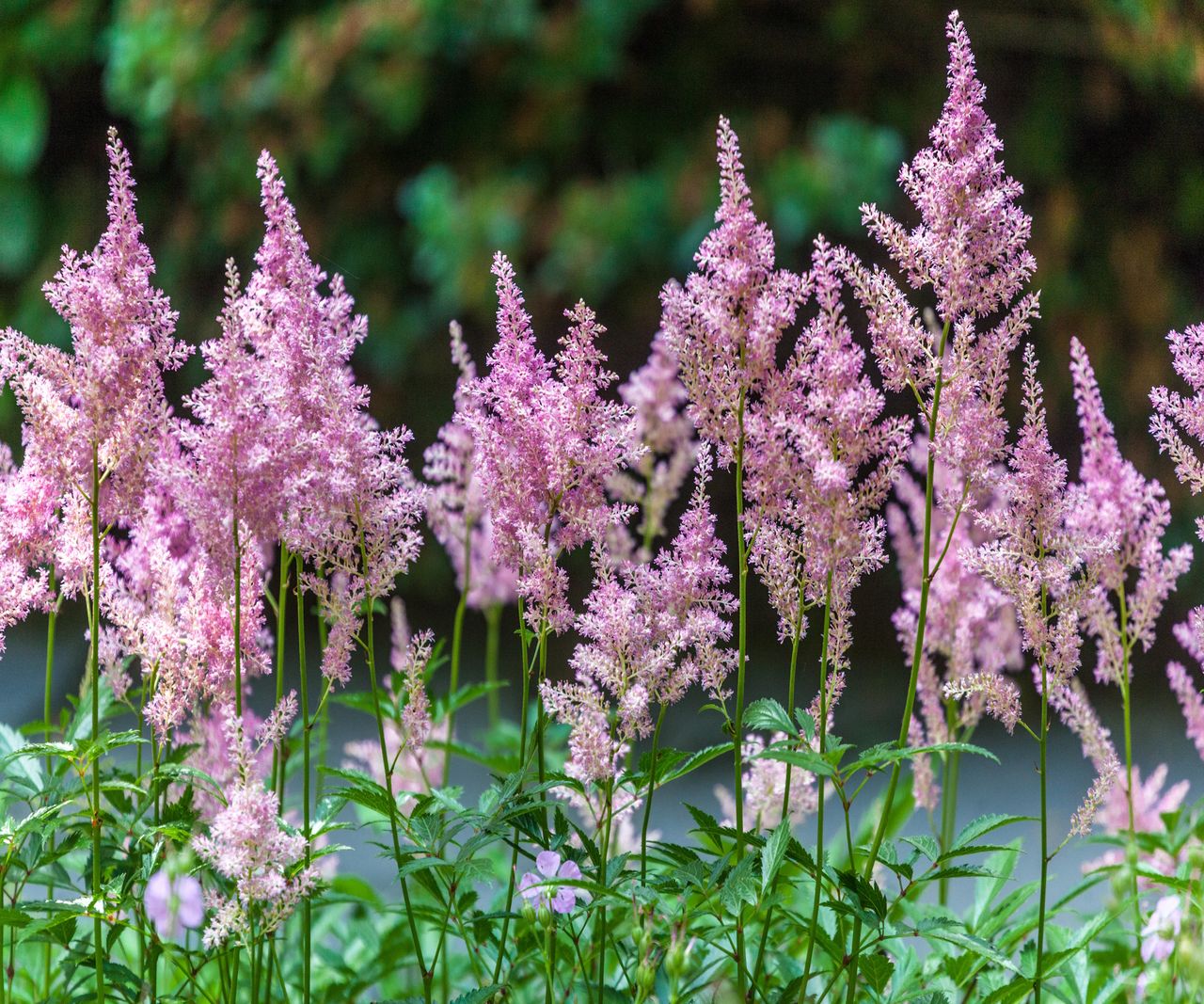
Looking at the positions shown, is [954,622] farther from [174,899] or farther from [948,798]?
[174,899]

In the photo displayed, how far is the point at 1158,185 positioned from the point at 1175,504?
169 cm

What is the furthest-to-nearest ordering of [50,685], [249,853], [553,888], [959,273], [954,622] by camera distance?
[954,622] → [50,685] → [553,888] → [959,273] → [249,853]

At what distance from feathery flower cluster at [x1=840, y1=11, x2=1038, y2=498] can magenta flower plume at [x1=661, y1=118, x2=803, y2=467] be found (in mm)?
107

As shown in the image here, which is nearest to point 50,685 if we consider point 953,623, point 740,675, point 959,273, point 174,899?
point 174,899

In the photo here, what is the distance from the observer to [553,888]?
1.63 meters

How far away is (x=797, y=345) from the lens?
1587 millimetres

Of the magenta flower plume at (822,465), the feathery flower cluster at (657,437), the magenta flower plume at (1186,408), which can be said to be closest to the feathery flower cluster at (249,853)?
the magenta flower plume at (822,465)

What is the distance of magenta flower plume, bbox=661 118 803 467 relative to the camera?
1.51 metres

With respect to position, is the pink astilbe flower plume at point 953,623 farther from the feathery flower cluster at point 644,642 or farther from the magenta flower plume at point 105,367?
the magenta flower plume at point 105,367

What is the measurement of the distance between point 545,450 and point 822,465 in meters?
0.33

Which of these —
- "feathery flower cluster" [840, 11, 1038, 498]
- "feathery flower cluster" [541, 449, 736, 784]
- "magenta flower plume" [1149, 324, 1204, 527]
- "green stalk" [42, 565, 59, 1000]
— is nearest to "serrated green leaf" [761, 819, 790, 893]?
"feathery flower cluster" [541, 449, 736, 784]

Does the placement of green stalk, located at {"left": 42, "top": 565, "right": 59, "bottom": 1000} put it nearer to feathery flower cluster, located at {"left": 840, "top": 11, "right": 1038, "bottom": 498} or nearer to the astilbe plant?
the astilbe plant

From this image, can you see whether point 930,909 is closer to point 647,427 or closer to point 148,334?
point 647,427

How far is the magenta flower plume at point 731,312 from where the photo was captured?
151 centimetres
